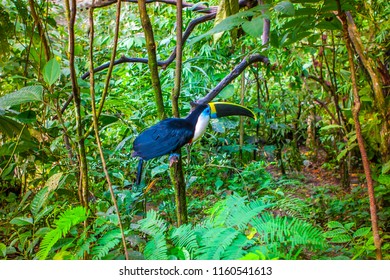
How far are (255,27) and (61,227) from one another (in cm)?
51

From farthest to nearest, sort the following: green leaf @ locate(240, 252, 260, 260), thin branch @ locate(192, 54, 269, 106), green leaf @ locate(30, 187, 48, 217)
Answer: thin branch @ locate(192, 54, 269, 106) → green leaf @ locate(30, 187, 48, 217) → green leaf @ locate(240, 252, 260, 260)

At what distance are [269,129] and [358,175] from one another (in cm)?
31

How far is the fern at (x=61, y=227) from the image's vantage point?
0.81 meters

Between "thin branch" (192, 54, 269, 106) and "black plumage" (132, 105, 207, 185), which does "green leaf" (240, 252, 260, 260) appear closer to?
"black plumage" (132, 105, 207, 185)

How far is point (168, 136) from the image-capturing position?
2.94 ft

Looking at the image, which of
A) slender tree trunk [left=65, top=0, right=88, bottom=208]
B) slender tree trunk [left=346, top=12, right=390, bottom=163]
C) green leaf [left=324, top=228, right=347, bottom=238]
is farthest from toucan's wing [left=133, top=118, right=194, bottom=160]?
slender tree trunk [left=346, top=12, right=390, bottom=163]

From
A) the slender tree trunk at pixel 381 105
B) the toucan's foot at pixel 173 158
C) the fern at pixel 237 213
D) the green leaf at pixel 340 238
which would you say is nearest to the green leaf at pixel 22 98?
the toucan's foot at pixel 173 158

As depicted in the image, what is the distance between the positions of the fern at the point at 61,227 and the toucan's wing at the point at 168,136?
19 cm

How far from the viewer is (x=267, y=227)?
804mm

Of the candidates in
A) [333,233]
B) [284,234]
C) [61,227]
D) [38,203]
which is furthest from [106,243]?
[333,233]

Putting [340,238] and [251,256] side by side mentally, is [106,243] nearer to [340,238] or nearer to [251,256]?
[251,256]

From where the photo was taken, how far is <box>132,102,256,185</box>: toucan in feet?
2.93

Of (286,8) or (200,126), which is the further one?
(200,126)

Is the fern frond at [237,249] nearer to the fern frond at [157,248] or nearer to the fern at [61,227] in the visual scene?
the fern frond at [157,248]
